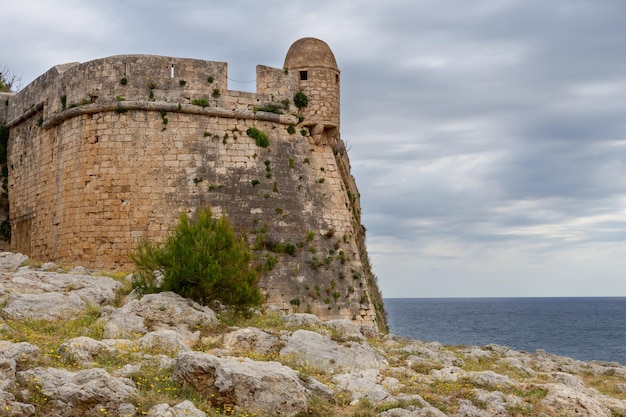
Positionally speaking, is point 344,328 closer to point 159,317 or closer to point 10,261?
point 159,317

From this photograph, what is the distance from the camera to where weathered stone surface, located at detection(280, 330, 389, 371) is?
10422mm

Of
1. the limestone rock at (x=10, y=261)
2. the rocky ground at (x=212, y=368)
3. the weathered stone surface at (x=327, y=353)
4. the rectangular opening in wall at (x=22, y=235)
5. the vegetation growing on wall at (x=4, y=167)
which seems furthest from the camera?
the vegetation growing on wall at (x=4, y=167)

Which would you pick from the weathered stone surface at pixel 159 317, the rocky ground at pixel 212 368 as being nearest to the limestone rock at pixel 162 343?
the rocky ground at pixel 212 368

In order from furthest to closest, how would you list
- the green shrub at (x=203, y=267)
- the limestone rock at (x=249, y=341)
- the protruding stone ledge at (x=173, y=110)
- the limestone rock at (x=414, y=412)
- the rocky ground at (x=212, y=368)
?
the protruding stone ledge at (x=173, y=110) → the green shrub at (x=203, y=267) → the limestone rock at (x=249, y=341) → the limestone rock at (x=414, y=412) → the rocky ground at (x=212, y=368)

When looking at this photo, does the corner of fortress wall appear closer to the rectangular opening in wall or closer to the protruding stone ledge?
the rectangular opening in wall

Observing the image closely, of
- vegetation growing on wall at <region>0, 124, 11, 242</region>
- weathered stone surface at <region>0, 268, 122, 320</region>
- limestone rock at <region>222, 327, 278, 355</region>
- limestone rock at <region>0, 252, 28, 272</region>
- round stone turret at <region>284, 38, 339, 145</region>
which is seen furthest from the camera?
vegetation growing on wall at <region>0, 124, 11, 242</region>

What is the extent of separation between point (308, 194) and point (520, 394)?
9861 mm

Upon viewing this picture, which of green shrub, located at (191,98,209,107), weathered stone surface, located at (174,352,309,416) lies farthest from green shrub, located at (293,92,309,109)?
weathered stone surface, located at (174,352,309,416)

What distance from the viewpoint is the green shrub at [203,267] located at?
41.4ft

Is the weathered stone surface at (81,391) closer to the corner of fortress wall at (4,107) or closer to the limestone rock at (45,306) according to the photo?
the limestone rock at (45,306)

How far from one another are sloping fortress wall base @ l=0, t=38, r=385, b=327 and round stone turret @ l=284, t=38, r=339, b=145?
0.09ft

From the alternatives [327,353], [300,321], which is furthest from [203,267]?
[327,353]

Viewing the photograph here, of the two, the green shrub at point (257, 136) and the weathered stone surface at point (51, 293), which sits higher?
the green shrub at point (257, 136)

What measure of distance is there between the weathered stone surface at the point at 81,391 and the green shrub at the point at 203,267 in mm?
4766
